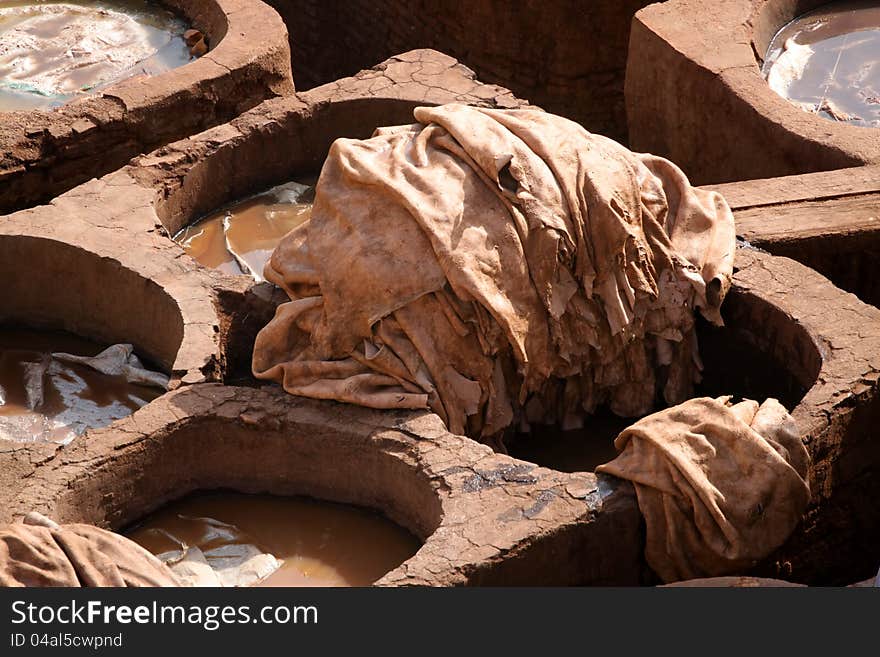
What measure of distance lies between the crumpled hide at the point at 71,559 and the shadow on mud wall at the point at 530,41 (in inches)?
263

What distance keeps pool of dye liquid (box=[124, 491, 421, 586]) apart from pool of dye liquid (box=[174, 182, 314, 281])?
62.6 inches

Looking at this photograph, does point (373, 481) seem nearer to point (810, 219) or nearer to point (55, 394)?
point (55, 394)

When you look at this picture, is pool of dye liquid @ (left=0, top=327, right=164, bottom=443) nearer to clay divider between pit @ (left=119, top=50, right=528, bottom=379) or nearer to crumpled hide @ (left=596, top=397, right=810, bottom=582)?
clay divider between pit @ (left=119, top=50, right=528, bottom=379)

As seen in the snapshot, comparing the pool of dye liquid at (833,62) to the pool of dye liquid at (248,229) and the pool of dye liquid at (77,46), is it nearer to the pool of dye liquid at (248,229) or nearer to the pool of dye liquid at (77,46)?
the pool of dye liquid at (248,229)

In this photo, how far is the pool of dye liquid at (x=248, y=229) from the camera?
8234mm

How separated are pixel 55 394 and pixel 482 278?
7.12 feet

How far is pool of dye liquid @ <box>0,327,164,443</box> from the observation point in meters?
7.12

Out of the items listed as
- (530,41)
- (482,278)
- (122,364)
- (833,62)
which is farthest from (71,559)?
(530,41)

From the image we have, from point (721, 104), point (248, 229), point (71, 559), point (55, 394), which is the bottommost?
point (55, 394)

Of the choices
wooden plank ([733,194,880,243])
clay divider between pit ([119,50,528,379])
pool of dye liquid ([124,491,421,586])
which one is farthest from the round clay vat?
pool of dye liquid ([124,491,421,586])

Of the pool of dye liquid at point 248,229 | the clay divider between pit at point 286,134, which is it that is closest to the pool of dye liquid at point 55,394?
the pool of dye liquid at point 248,229

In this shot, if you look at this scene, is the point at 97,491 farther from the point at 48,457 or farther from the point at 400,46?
the point at 400,46

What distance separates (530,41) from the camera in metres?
11.5

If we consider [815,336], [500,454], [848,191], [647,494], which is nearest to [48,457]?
[500,454]
